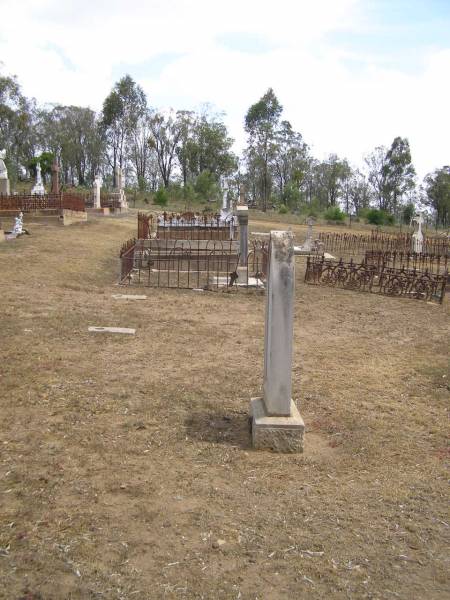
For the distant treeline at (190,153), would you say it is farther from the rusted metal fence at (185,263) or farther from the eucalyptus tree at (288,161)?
the rusted metal fence at (185,263)

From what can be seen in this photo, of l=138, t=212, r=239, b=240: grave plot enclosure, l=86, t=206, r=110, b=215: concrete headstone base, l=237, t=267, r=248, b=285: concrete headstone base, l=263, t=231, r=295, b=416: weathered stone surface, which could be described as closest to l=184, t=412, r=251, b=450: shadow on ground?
l=263, t=231, r=295, b=416: weathered stone surface

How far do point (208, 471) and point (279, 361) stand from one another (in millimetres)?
1121

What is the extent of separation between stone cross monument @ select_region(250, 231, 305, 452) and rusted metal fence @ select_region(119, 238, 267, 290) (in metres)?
8.13

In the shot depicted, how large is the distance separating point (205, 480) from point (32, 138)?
2497 inches

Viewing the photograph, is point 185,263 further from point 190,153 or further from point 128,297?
point 190,153

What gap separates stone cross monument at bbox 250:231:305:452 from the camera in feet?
14.2

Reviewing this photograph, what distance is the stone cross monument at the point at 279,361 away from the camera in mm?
4332

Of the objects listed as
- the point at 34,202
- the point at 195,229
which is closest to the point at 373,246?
the point at 195,229

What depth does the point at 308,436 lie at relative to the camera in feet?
15.4

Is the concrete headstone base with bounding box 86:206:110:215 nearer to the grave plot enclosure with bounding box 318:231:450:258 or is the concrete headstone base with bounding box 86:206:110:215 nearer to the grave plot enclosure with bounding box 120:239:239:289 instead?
the grave plot enclosure with bounding box 318:231:450:258

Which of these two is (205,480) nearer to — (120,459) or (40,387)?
(120,459)

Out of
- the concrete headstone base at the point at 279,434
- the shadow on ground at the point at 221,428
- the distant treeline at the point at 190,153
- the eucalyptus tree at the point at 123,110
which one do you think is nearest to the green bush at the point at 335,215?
the distant treeline at the point at 190,153

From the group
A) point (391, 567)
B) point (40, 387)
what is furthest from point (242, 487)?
point (40, 387)

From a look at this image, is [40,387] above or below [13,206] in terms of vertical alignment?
below
